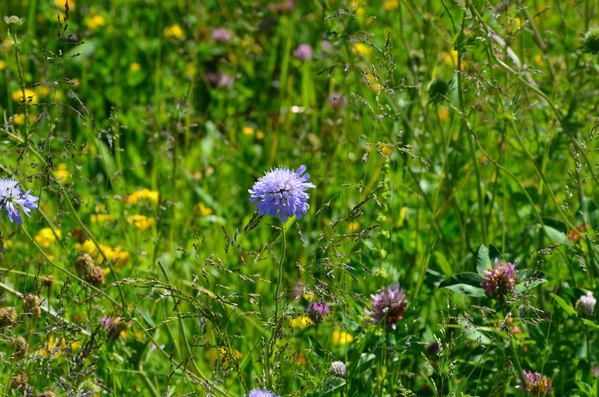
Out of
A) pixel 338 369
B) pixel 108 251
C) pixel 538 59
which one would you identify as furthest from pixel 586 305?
pixel 538 59

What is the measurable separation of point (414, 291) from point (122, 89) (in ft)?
6.60

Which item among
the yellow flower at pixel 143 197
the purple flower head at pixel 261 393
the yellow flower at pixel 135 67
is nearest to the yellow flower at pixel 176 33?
the yellow flower at pixel 135 67

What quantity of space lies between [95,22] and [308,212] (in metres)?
1.62

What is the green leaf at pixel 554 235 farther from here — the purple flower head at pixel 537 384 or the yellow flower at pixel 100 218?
the yellow flower at pixel 100 218

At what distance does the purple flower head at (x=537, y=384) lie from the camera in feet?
5.14

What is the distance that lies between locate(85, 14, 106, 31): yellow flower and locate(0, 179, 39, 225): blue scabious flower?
2259 mm

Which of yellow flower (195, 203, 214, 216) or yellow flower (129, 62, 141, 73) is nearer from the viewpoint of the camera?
yellow flower (195, 203, 214, 216)

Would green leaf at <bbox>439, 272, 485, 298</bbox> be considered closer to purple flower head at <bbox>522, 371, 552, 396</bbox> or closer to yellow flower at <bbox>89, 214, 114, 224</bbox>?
purple flower head at <bbox>522, 371, 552, 396</bbox>

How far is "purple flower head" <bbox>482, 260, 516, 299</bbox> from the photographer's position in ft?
5.09

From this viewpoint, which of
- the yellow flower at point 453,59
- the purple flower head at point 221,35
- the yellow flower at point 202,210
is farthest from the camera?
the purple flower head at point 221,35

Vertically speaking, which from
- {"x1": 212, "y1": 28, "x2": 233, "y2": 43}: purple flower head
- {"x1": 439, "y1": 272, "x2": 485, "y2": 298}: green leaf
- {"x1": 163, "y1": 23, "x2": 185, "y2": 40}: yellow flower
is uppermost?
{"x1": 212, "y1": 28, "x2": 233, "y2": 43}: purple flower head

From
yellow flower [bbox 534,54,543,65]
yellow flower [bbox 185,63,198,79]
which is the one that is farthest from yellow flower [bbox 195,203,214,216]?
yellow flower [bbox 534,54,543,65]

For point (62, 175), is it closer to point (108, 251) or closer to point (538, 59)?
point (108, 251)

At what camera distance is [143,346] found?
5.78ft
